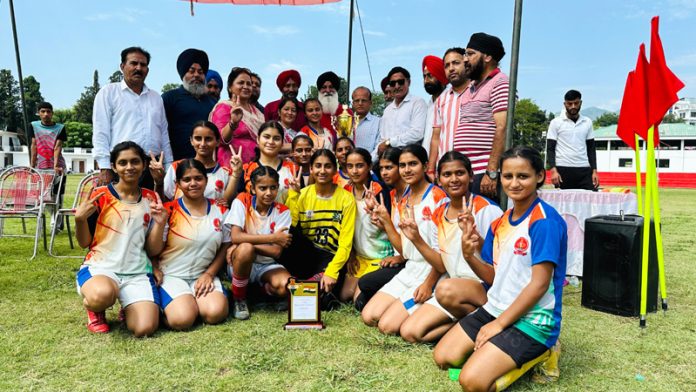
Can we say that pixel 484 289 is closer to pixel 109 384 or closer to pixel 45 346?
pixel 109 384

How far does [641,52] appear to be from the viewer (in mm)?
3754

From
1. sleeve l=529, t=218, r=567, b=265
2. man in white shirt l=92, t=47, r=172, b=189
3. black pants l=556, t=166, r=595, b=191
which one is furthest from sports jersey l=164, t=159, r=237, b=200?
black pants l=556, t=166, r=595, b=191

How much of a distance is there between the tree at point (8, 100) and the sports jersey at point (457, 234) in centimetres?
7375

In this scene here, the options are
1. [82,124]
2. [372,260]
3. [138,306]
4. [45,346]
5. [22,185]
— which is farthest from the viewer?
[82,124]

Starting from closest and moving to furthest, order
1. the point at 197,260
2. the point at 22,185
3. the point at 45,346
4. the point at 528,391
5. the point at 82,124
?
1. the point at 528,391
2. the point at 45,346
3. the point at 197,260
4. the point at 22,185
5. the point at 82,124

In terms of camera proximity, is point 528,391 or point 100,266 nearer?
point 528,391

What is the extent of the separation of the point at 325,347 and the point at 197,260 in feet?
4.47

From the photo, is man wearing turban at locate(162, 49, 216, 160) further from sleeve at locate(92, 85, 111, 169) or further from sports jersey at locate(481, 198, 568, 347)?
sports jersey at locate(481, 198, 568, 347)

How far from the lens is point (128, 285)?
144 inches

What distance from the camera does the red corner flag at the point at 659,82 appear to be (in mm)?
3723

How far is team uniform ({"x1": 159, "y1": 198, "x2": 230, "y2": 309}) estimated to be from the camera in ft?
12.7

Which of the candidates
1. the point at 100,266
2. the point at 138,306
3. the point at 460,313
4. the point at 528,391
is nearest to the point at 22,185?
the point at 100,266

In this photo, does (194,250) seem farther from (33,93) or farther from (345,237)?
(33,93)

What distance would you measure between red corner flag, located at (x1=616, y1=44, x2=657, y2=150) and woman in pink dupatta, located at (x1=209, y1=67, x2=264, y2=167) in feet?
11.1
